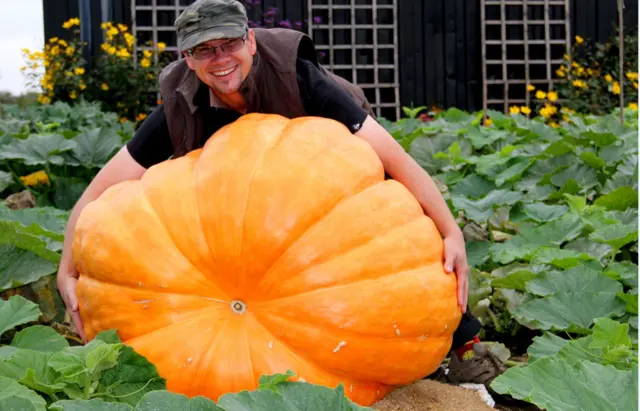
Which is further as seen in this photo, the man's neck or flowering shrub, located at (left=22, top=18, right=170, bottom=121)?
flowering shrub, located at (left=22, top=18, right=170, bottom=121)

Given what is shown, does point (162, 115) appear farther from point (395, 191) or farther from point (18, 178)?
point (18, 178)

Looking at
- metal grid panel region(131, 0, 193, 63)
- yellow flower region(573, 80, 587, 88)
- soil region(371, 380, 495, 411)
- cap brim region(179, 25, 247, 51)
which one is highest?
metal grid panel region(131, 0, 193, 63)

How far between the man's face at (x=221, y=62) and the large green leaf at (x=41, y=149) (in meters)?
2.25

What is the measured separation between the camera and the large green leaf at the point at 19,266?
257 centimetres

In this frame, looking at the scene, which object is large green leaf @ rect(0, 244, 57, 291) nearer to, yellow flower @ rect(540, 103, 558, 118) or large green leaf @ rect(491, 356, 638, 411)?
large green leaf @ rect(491, 356, 638, 411)

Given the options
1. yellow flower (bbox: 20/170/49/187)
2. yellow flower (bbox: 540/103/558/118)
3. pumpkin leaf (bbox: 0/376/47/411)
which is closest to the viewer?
pumpkin leaf (bbox: 0/376/47/411)

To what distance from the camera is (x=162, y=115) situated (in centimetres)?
250

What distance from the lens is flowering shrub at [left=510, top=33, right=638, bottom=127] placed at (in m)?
9.56

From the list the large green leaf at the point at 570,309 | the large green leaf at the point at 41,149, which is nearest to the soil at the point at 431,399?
the large green leaf at the point at 570,309

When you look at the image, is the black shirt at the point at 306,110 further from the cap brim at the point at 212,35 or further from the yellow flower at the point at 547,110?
the yellow flower at the point at 547,110

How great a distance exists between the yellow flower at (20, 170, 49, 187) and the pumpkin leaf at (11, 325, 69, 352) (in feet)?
8.35

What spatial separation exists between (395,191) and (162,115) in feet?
2.45

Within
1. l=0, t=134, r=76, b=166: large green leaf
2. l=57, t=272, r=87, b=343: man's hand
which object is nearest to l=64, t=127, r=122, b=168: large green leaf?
l=0, t=134, r=76, b=166: large green leaf

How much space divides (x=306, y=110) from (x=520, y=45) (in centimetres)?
957
